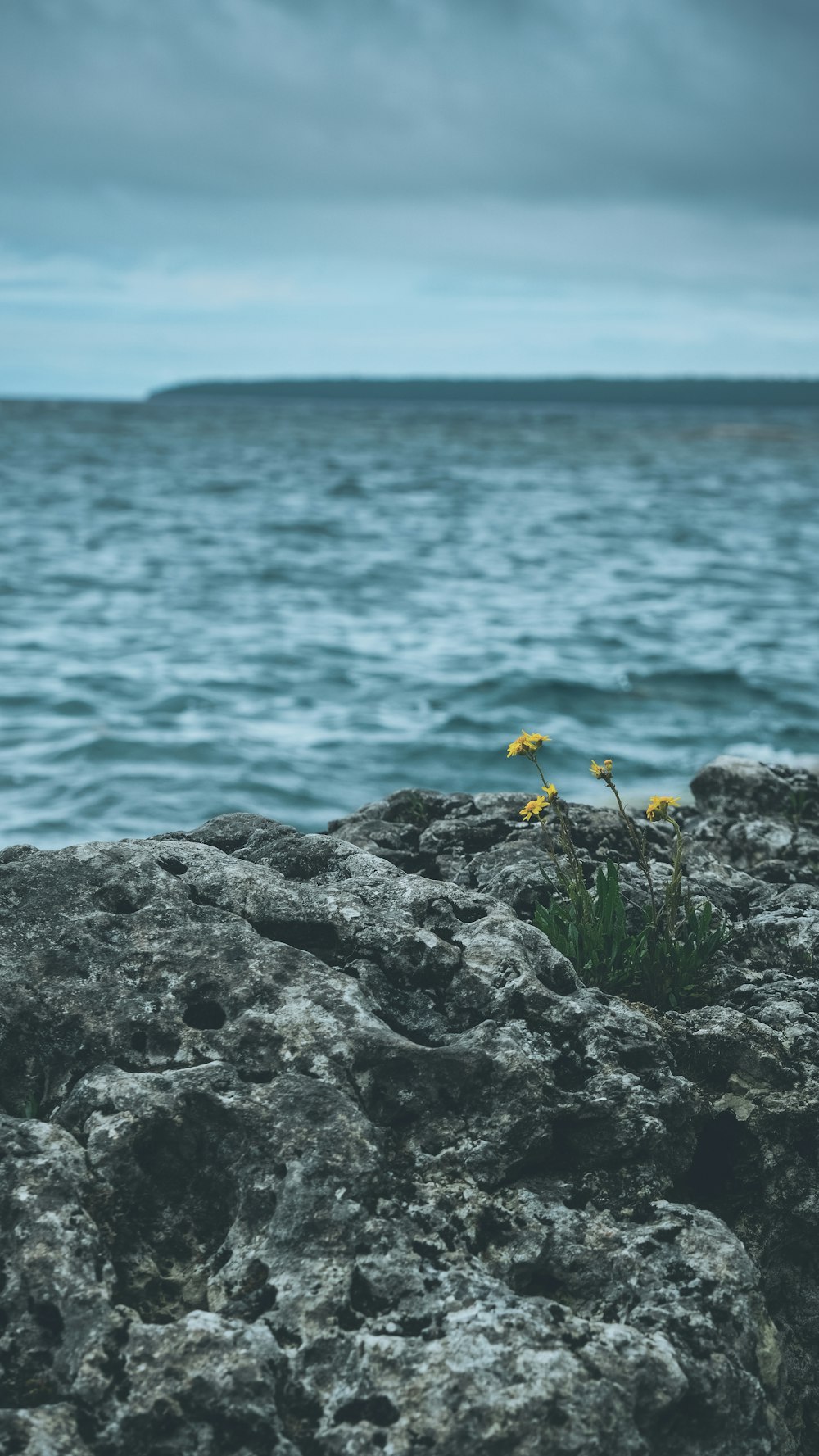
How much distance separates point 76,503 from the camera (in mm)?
46625

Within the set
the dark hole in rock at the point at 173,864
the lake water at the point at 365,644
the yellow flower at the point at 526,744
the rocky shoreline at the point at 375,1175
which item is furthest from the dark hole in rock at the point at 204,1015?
the lake water at the point at 365,644

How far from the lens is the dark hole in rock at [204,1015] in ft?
12.4

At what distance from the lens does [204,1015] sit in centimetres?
381

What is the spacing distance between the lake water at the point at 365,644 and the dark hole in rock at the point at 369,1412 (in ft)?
36.2

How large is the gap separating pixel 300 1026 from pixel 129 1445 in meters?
1.21

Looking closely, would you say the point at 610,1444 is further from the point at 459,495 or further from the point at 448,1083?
the point at 459,495

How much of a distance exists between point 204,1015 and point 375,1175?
31.2 inches

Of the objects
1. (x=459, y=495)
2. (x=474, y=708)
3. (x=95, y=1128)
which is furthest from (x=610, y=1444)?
(x=459, y=495)

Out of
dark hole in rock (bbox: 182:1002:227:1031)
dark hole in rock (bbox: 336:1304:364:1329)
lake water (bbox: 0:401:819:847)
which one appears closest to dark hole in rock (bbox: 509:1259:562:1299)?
dark hole in rock (bbox: 336:1304:364:1329)

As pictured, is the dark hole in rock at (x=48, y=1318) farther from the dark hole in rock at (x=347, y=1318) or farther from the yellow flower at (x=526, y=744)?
the yellow flower at (x=526, y=744)

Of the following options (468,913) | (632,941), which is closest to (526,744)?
(468,913)

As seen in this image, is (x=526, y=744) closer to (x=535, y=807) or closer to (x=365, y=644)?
(x=535, y=807)

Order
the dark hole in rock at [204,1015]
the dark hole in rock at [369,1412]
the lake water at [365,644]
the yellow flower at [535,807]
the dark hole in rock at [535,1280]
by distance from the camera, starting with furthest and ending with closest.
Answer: the lake water at [365,644], the yellow flower at [535,807], the dark hole in rock at [204,1015], the dark hole in rock at [535,1280], the dark hole in rock at [369,1412]

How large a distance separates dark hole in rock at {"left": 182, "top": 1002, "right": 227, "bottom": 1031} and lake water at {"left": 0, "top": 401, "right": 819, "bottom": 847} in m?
9.98
